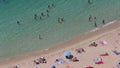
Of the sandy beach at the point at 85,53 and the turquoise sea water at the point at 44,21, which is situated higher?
the turquoise sea water at the point at 44,21

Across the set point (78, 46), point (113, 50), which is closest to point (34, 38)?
point (78, 46)

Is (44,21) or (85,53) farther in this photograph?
(44,21)

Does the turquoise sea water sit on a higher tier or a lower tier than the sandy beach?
higher

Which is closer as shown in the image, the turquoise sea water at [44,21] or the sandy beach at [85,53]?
the sandy beach at [85,53]

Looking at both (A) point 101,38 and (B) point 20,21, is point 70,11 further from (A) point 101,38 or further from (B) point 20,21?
(A) point 101,38

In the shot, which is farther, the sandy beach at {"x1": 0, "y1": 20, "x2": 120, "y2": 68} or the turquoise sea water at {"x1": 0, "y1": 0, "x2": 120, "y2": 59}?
the turquoise sea water at {"x1": 0, "y1": 0, "x2": 120, "y2": 59}
